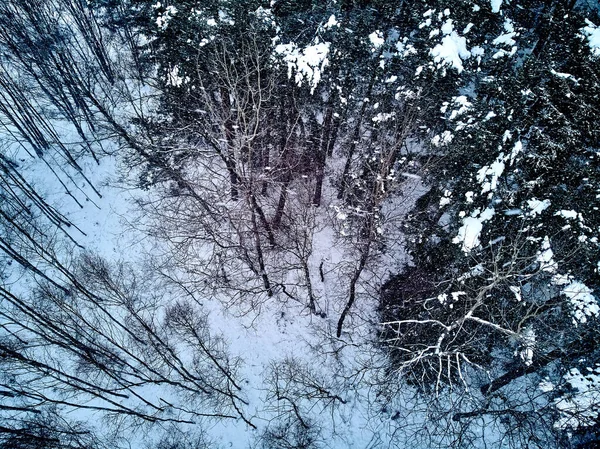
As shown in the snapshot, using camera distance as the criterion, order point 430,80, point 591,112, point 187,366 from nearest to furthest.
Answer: point 591,112 → point 430,80 → point 187,366

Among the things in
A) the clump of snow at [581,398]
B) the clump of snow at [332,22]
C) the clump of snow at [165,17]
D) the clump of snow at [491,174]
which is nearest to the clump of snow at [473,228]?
the clump of snow at [491,174]

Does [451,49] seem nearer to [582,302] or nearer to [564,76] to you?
[564,76]

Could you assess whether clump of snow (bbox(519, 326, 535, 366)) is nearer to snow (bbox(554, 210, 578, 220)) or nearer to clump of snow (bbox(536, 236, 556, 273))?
clump of snow (bbox(536, 236, 556, 273))

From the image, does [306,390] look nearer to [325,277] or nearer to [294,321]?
[294,321]

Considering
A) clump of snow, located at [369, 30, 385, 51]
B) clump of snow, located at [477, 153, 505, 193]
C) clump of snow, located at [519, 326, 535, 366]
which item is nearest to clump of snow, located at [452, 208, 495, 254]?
clump of snow, located at [477, 153, 505, 193]

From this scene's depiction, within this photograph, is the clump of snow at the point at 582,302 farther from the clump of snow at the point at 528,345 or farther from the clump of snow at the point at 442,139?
the clump of snow at the point at 442,139

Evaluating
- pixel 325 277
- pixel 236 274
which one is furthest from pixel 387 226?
pixel 236 274

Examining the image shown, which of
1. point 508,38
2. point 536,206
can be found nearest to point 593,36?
point 508,38
